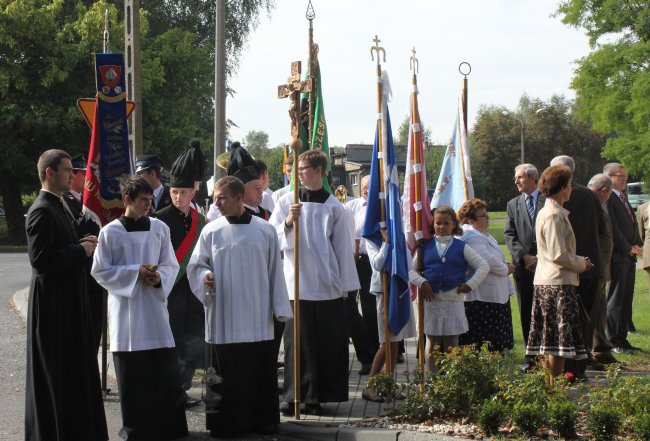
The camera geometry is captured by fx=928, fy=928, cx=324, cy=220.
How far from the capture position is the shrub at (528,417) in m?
6.64

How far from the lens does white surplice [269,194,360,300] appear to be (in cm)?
Result: 829

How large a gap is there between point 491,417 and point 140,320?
280 centimetres

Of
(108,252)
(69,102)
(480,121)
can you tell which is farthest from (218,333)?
(480,121)

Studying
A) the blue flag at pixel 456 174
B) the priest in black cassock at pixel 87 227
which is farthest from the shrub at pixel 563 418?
the priest in black cassock at pixel 87 227

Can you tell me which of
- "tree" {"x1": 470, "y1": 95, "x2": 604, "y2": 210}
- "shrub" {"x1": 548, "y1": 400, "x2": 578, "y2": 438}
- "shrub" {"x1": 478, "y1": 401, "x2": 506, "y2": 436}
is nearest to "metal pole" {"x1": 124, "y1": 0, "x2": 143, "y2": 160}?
"shrub" {"x1": 478, "y1": 401, "x2": 506, "y2": 436}

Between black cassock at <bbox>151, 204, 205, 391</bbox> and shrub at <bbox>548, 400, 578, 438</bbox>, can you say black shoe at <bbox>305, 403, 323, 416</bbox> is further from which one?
shrub at <bbox>548, 400, 578, 438</bbox>

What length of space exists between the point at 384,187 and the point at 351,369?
2.75m

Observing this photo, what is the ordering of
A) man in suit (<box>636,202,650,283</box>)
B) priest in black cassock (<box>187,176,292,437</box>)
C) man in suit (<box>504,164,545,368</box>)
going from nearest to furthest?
priest in black cassock (<box>187,176,292,437</box>)
man in suit (<box>504,164,545,368</box>)
man in suit (<box>636,202,650,283</box>)

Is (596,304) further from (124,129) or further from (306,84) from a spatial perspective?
(124,129)

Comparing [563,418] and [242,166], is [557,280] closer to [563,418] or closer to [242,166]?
[563,418]

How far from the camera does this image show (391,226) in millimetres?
8367

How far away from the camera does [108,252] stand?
731cm

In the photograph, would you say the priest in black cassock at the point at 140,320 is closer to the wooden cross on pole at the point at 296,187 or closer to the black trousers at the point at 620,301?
the wooden cross on pole at the point at 296,187

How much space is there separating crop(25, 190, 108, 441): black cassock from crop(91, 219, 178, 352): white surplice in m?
0.26
